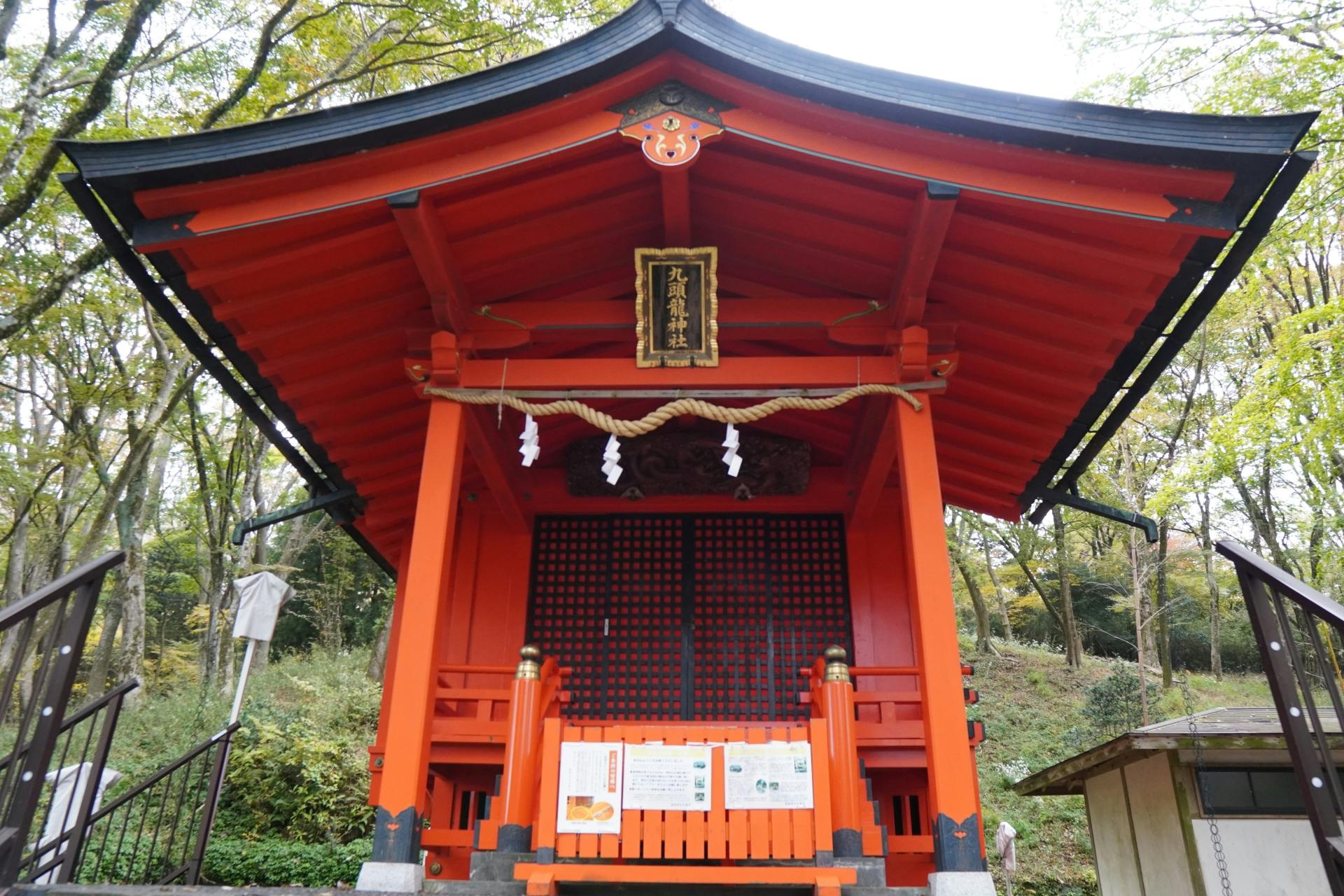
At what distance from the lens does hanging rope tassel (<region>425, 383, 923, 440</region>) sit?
5.09 m

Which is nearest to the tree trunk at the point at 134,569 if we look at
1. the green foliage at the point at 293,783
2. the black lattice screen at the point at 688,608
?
the green foliage at the point at 293,783


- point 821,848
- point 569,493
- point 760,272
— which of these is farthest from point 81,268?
point 821,848

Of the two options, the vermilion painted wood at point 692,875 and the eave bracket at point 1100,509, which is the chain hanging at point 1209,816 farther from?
the vermilion painted wood at point 692,875

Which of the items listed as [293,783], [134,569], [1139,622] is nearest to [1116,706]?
[1139,622]

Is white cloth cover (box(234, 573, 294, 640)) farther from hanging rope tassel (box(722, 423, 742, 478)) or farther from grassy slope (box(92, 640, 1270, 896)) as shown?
hanging rope tassel (box(722, 423, 742, 478))

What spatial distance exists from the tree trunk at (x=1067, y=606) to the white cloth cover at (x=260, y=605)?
17.5m

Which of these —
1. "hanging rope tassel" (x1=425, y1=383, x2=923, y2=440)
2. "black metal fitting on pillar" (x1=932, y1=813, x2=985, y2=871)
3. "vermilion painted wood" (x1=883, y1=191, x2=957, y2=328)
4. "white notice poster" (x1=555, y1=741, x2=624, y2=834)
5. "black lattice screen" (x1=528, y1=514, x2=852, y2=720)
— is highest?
"vermilion painted wood" (x1=883, y1=191, x2=957, y2=328)

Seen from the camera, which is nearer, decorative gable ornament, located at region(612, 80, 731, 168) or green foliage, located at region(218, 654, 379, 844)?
decorative gable ornament, located at region(612, 80, 731, 168)

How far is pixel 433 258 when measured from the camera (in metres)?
4.87

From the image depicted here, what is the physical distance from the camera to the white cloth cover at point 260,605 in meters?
8.62

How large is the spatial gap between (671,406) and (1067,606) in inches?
723

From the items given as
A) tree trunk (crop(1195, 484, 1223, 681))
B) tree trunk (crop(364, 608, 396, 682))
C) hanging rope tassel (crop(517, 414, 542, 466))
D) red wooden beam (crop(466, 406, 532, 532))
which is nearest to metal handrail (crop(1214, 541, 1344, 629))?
hanging rope tassel (crop(517, 414, 542, 466))

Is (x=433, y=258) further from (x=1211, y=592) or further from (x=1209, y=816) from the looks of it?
(x=1211, y=592)

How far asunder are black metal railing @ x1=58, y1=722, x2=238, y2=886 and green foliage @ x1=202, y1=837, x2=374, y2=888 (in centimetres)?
64
